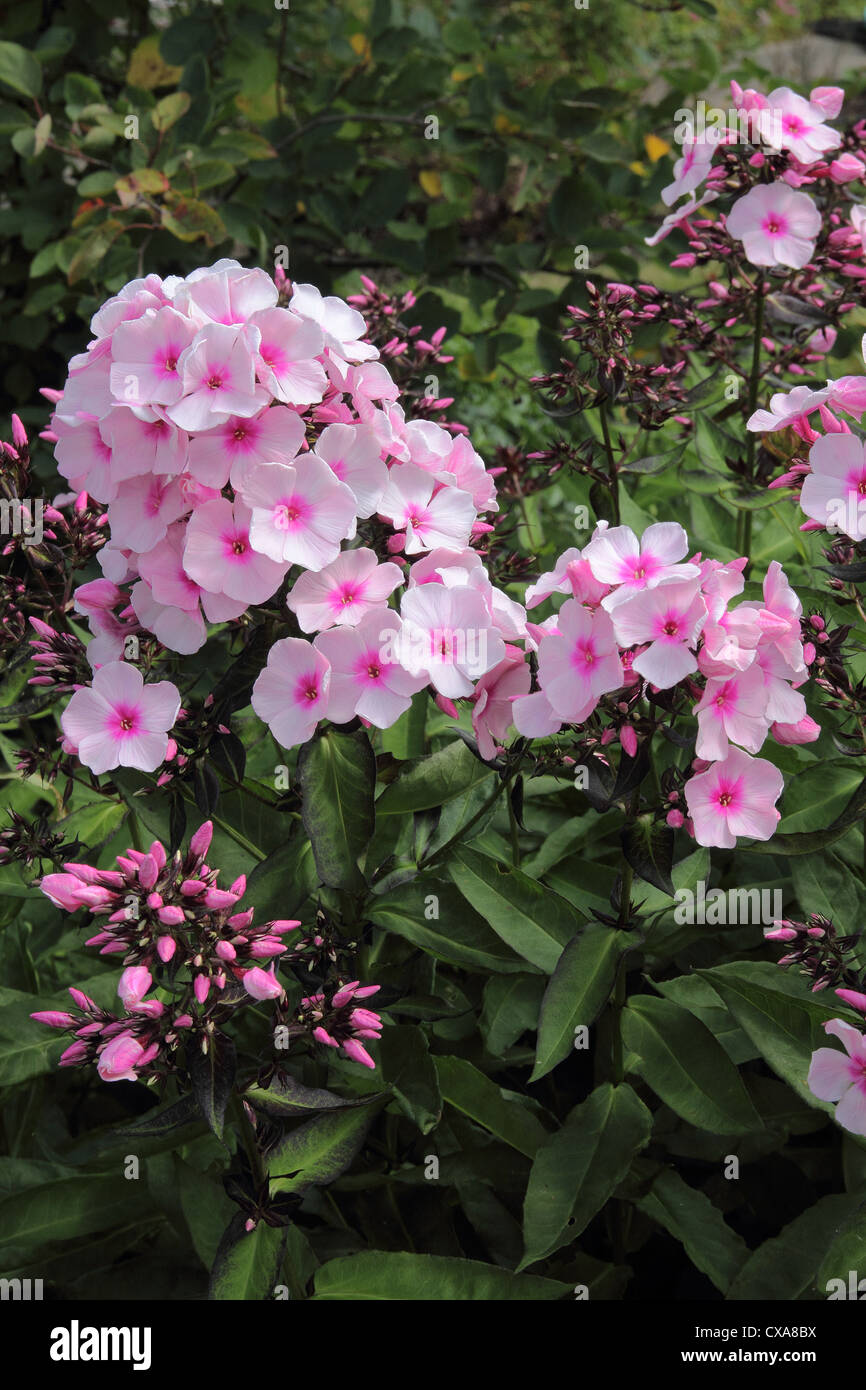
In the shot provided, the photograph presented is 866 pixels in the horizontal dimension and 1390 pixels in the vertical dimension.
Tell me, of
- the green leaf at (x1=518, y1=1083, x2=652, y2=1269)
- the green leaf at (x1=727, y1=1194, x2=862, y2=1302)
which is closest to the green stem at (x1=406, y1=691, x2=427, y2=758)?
the green leaf at (x1=518, y1=1083, x2=652, y2=1269)

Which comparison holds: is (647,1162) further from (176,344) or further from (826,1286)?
(176,344)

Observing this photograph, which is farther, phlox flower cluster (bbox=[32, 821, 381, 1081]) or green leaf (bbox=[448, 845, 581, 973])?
green leaf (bbox=[448, 845, 581, 973])

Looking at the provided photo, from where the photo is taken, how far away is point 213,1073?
1410 millimetres

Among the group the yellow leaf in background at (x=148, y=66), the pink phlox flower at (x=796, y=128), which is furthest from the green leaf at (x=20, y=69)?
the pink phlox flower at (x=796, y=128)

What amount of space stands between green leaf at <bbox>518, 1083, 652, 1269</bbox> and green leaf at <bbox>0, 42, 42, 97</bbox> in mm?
2823

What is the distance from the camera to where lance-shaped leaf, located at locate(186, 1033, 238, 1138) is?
138 centimetres

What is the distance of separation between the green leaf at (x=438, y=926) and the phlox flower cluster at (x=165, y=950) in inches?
12.8

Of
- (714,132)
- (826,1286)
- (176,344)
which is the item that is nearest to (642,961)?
(826,1286)

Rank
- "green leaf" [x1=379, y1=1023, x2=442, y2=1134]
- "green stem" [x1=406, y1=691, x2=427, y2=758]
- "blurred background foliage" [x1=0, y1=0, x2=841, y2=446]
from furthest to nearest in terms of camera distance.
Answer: "blurred background foliage" [x1=0, y1=0, x2=841, y2=446]
"green stem" [x1=406, y1=691, x2=427, y2=758]
"green leaf" [x1=379, y1=1023, x2=442, y2=1134]

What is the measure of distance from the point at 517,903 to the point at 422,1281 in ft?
1.69

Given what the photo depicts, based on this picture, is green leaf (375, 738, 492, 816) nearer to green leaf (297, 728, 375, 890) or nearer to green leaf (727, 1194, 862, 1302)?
green leaf (297, 728, 375, 890)

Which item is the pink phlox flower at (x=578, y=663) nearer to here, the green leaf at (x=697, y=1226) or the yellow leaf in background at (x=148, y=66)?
the green leaf at (x=697, y=1226)

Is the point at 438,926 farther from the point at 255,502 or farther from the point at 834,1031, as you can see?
the point at 255,502

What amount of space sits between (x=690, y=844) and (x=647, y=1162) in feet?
1.68
